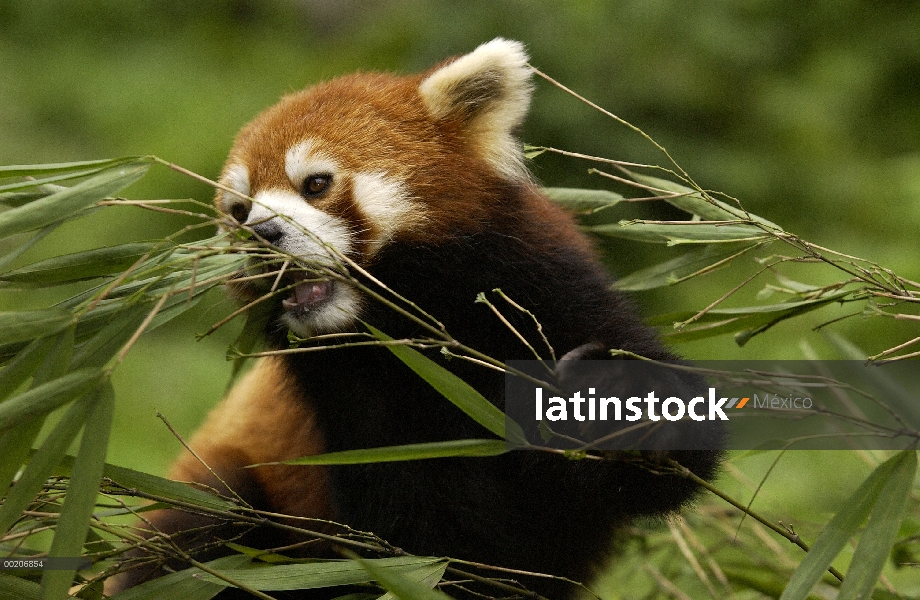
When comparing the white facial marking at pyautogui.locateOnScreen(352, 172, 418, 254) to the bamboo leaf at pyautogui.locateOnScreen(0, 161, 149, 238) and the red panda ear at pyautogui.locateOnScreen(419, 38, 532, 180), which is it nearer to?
the red panda ear at pyautogui.locateOnScreen(419, 38, 532, 180)

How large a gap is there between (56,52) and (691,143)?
4800mm

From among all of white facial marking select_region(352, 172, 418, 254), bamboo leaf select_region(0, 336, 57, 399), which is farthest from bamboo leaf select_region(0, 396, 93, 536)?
white facial marking select_region(352, 172, 418, 254)

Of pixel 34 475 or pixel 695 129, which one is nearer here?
pixel 34 475

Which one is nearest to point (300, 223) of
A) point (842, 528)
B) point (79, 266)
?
point (79, 266)

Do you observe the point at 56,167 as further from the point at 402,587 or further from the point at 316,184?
the point at 402,587

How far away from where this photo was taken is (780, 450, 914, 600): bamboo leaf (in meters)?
1.49

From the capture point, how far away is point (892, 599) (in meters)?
2.04

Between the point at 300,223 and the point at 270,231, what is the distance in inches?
2.8

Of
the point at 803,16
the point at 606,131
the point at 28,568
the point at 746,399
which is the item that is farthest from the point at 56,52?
the point at 746,399

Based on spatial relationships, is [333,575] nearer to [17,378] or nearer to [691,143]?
[17,378]

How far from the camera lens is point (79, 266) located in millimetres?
1649

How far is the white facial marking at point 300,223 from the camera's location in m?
1.93

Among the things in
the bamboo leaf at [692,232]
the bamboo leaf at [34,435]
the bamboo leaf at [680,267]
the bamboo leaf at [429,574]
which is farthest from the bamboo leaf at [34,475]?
the bamboo leaf at [680,267]

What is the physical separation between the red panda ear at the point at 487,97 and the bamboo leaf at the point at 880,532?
113 cm
